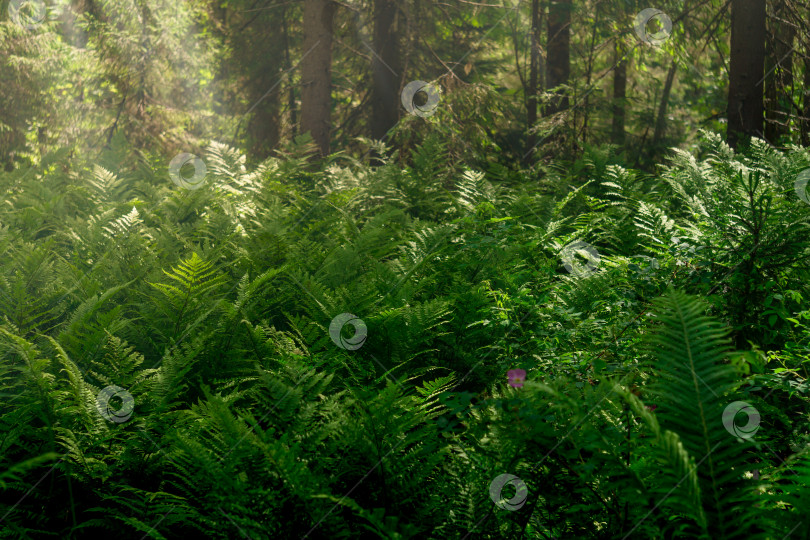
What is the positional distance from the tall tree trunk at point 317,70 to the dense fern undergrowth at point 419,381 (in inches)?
148

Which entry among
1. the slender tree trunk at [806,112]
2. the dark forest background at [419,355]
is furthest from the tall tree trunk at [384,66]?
the slender tree trunk at [806,112]

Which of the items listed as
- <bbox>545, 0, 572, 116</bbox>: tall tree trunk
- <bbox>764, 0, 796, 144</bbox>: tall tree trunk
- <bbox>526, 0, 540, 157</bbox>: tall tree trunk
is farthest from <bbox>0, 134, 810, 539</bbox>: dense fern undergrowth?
<bbox>545, 0, 572, 116</bbox>: tall tree trunk

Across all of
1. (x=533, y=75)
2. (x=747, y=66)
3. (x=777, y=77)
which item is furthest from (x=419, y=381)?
(x=533, y=75)

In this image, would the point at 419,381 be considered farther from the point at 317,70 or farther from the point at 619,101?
the point at 619,101

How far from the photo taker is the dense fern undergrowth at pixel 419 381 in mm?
1810

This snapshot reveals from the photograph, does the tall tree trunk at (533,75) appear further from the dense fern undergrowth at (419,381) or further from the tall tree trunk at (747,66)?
the dense fern undergrowth at (419,381)

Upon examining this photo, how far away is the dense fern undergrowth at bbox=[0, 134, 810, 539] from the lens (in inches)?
71.2

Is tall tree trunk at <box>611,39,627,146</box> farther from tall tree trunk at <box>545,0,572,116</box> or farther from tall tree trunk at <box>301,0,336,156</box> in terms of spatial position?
tall tree trunk at <box>301,0,336,156</box>

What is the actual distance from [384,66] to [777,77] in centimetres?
604

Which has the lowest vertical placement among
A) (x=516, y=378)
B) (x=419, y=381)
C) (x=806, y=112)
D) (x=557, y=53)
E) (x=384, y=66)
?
(x=419, y=381)

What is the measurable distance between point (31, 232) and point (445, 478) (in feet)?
15.4

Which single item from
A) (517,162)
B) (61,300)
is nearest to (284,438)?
(61,300)

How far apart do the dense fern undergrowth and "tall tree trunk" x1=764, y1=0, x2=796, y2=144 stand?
6.29ft

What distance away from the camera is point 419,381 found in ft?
10.1
